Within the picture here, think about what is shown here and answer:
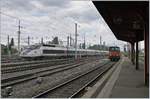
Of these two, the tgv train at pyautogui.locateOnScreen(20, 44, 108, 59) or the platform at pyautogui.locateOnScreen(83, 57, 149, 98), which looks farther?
the tgv train at pyautogui.locateOnScreen(20, 44, 108, 59)

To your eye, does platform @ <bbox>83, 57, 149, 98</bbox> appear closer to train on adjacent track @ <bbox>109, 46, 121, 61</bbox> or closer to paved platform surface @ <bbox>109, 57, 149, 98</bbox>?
paved platform surface @ <bbox>109, 57, 149, 98</bbox>

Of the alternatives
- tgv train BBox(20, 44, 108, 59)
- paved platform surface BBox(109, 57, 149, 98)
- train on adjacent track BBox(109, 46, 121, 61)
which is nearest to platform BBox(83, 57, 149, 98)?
paved platform surface BBox(109, 57, 149, 98)

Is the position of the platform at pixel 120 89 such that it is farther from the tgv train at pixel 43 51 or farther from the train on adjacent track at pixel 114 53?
the train on adjacent track at pixel 114 53

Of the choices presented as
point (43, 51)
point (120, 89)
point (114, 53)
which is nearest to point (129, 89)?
point (120, 89)

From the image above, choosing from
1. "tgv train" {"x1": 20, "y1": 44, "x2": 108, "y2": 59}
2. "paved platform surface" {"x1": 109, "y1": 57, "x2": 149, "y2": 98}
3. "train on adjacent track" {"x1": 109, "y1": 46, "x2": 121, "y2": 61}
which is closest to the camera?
"paved platform surface" {"x1": 109, "y1": 57, "x2": 149, "y2": 98}

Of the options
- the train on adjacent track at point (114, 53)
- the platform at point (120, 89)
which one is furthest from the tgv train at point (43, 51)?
the platform at point (120, 89)

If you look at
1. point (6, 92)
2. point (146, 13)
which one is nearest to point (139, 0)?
point (146, 13)

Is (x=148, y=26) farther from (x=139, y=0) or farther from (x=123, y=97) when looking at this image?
(x=123, y=97)

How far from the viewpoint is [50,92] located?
44.9 ft

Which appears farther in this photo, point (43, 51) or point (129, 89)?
point (43, 51)

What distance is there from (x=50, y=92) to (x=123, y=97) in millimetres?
3807

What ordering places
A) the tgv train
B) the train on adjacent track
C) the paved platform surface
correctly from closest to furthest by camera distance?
the paved platform surface → the tgv train → the train on adjacent track

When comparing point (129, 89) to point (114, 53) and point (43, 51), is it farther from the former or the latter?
point (114, 53)

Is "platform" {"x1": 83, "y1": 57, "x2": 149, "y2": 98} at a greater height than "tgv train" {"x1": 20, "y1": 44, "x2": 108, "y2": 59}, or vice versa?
"tgv train" {"x1": 20, "y1": 44, "x2": 108, "y2": 59}
